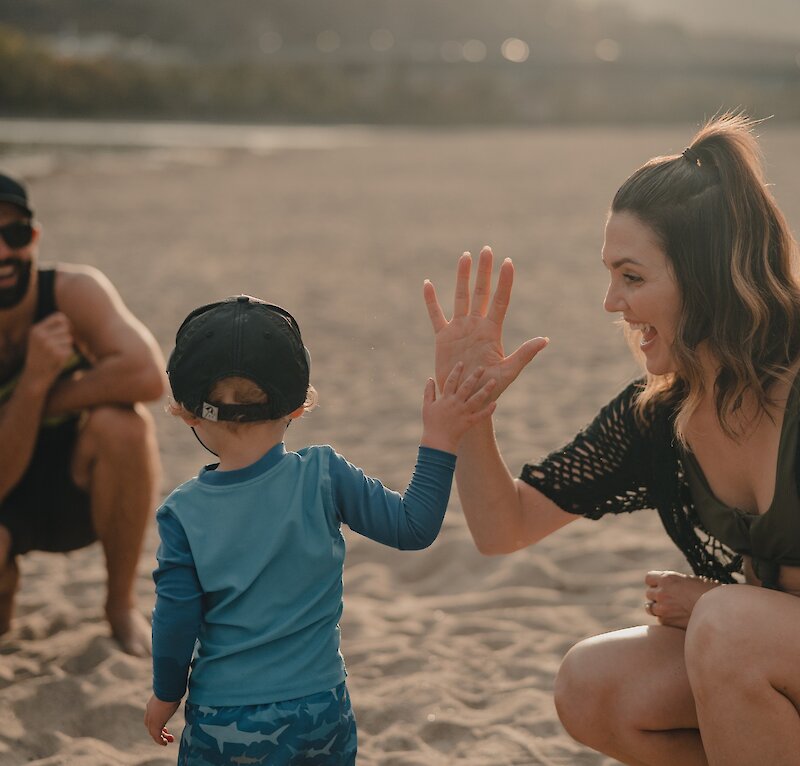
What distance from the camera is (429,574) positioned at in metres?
4.25

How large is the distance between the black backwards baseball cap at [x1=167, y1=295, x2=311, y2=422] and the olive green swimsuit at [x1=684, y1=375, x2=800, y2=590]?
3.13ft

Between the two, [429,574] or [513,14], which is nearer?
[429,574]

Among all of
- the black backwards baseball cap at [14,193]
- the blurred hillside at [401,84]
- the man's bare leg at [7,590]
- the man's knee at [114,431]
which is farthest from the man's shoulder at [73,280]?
the blurred hillside at [401,84]

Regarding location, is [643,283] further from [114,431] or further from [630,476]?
[114,431]

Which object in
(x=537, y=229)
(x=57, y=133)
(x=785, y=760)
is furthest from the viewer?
(x=57, y=133)

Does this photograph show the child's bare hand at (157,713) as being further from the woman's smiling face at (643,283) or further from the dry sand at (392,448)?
the woman's smiling face at (643,283)

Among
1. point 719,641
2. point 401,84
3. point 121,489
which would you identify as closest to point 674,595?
point 719,641

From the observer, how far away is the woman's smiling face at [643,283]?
2363mm

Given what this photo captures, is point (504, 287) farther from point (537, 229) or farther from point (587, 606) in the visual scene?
point (537, 229)

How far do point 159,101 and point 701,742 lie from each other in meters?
68.9

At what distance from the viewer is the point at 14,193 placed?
3.36m

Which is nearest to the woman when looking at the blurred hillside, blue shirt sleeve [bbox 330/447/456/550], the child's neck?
blue shirt sleeve [bbox 330/447/456/550]

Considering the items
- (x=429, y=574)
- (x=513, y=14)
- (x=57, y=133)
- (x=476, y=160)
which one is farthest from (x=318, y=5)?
(x=429, y=574)

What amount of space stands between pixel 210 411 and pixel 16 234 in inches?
64.6
